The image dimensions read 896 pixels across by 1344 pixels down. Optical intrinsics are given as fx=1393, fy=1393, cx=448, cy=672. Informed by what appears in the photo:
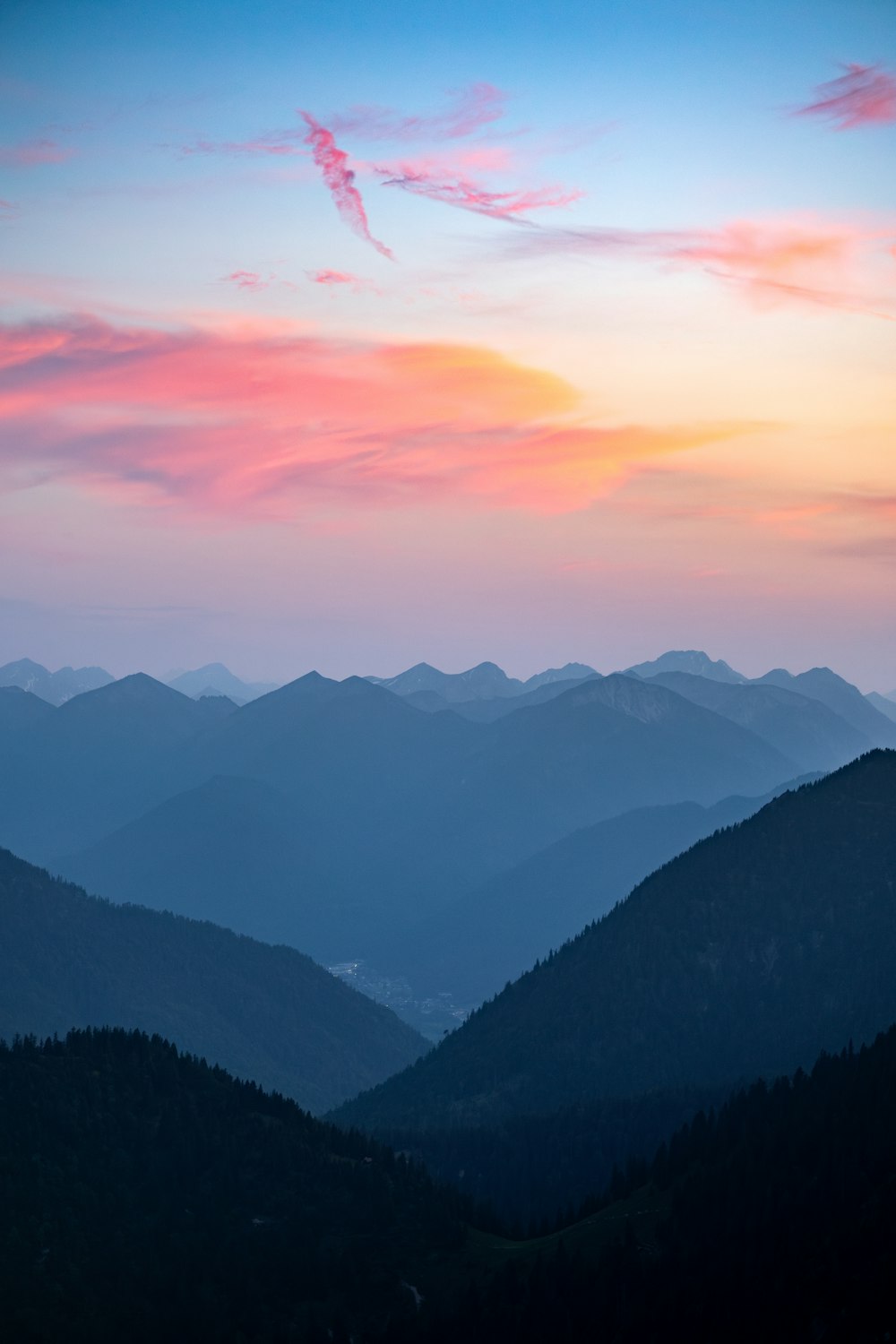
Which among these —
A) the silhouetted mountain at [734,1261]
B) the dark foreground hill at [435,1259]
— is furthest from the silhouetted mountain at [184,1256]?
the silhouetted mountain at [734,1261]

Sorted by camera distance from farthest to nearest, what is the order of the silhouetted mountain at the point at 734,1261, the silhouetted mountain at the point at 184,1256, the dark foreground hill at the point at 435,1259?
the silhouetted mountain at the point at 184,1256 < the dark foreground hill at the point at 435,1259 < the silhouetted mountain at the point at 734,1261

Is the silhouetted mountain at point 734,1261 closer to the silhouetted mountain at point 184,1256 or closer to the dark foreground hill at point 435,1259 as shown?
the dark foreground hill at point 435,1259

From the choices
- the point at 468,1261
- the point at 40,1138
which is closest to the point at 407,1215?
the point at 468,1261

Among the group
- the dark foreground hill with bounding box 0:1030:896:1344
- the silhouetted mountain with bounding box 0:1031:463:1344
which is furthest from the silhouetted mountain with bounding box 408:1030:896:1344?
the silhouetted mountain with bounding box 0:1031:463:1344

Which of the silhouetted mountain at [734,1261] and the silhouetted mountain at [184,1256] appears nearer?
the silhouetted mountain at [734,1261]

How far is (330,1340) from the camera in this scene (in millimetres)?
172625

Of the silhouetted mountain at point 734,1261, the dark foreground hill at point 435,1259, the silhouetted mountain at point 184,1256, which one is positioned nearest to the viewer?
the silhouetted mountain at point 734,1261

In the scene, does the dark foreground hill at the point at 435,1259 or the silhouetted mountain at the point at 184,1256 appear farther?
the silhouetted mountain at the point at 184,1256

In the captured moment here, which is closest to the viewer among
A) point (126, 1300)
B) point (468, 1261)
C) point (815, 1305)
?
point (815, 1305)

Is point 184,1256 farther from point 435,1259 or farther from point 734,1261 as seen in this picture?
point 734,1261

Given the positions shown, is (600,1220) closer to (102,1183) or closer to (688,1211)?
(688,1211)

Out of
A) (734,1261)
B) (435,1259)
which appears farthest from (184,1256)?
(734,1261)

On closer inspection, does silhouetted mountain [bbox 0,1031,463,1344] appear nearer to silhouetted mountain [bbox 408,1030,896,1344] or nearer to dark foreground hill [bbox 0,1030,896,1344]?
dark foreground hill [bbox 0,1030,896,1344]

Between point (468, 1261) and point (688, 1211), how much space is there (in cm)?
3052
